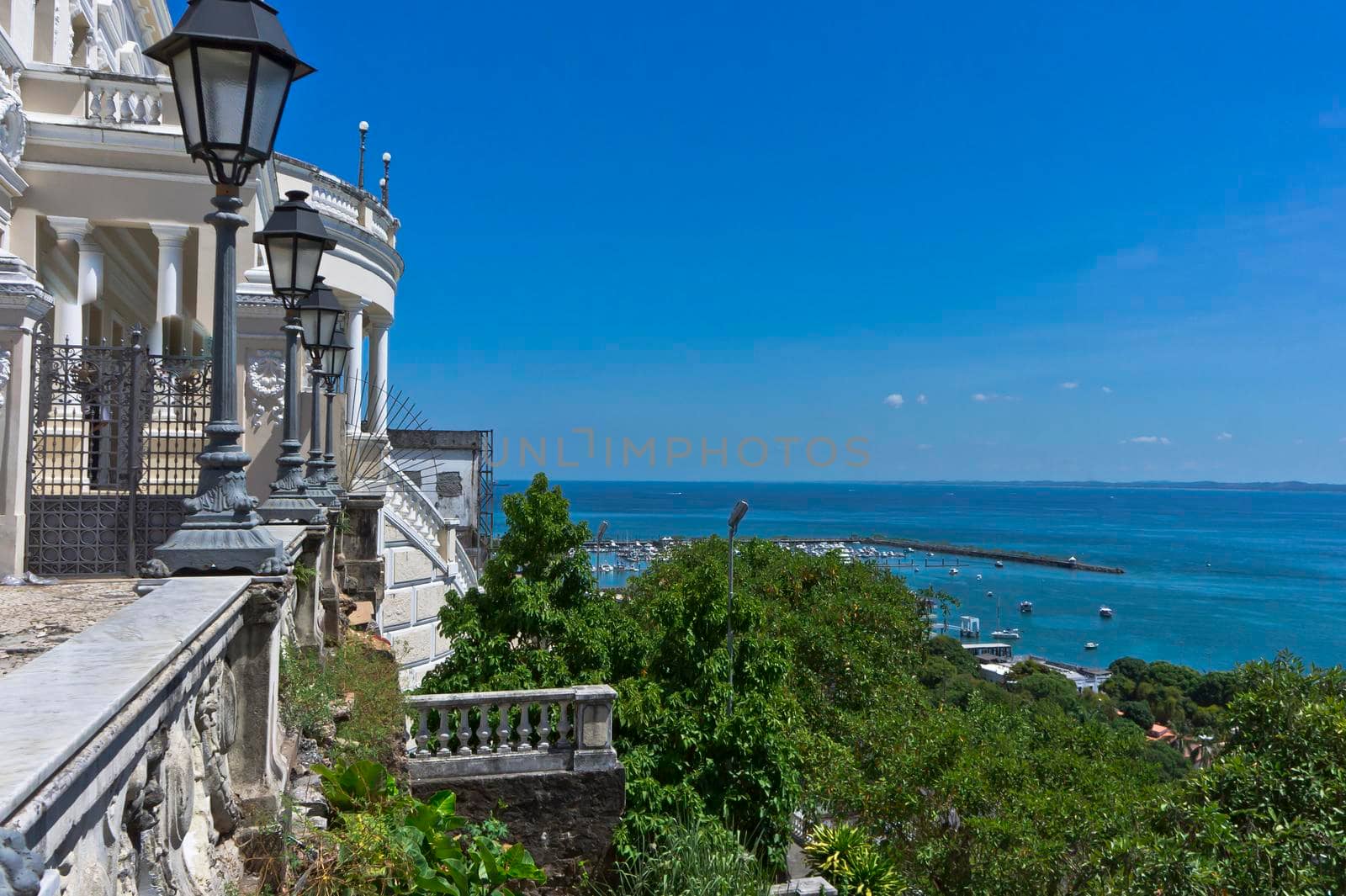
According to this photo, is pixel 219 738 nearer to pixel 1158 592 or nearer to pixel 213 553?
pixel 213 553

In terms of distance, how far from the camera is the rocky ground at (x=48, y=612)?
420 centimetres

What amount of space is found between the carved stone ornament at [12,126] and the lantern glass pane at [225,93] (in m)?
9.24

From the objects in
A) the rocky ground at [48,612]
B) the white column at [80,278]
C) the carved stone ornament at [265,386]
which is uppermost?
the white column at [80,278]

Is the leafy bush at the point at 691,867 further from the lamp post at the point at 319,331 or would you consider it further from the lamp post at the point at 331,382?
the lamp post at the point at 331,382

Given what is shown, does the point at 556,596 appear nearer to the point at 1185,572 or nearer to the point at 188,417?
the point at 188,417

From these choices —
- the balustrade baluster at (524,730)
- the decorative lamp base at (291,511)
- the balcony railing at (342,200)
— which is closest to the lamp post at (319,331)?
the decorative lamp base at (291,511)

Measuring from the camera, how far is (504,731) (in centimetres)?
998

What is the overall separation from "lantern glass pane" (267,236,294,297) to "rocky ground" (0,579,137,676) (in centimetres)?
247

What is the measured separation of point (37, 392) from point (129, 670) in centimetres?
606

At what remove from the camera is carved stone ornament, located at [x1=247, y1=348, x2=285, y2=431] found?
9.81 meters

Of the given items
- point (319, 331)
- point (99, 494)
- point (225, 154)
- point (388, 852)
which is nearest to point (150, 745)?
point (388, 852)

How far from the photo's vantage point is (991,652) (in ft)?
208

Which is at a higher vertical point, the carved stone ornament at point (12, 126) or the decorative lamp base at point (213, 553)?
the carved stone ornament at point (12, 126)

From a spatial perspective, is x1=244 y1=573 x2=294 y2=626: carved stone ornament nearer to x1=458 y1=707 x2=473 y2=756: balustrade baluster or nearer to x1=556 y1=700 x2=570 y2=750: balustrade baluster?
x1=458 y1=707 x2=473 y2=756: balustrade baluster
